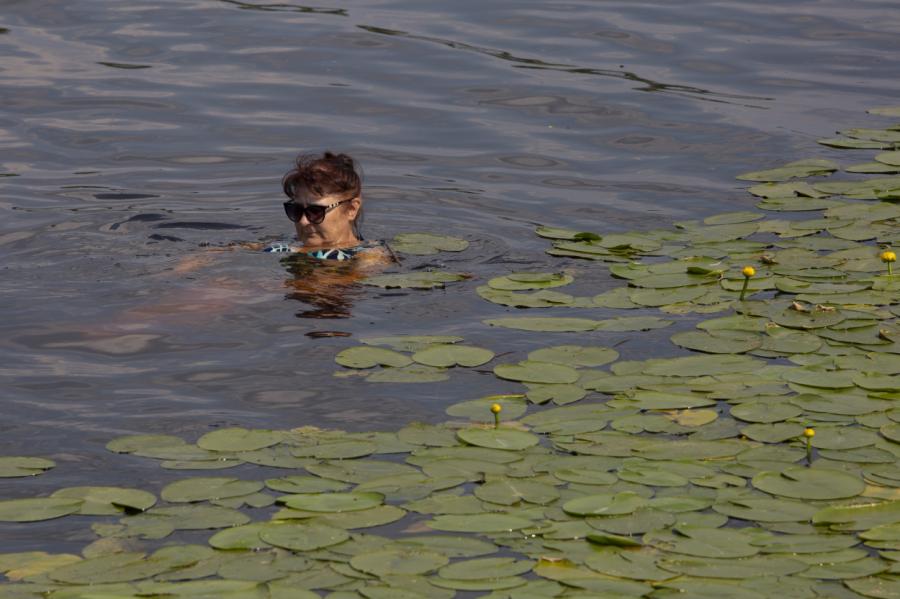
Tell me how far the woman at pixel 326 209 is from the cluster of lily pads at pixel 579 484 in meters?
1.67

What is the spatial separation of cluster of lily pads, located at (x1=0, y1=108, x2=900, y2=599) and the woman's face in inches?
72.6

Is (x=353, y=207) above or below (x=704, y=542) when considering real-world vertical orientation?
above

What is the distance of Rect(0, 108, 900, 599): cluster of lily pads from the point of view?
409 centimetres

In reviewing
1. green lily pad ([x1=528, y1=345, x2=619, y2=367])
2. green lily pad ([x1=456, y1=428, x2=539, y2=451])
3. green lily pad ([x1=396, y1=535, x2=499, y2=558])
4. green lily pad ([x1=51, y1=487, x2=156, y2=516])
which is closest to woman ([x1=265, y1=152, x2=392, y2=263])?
green lily pad ([x1=528, y1=345, x2=619, y2=367])

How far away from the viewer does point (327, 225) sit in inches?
324

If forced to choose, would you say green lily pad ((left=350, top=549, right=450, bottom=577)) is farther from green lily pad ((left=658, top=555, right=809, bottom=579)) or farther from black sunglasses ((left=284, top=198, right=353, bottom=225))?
black sunglasses ((left=284, top=198, right=353, bottom=225))

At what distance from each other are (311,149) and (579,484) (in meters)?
6.03

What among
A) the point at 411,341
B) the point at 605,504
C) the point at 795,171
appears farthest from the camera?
the point at 795,171

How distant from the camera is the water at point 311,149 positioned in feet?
19.6

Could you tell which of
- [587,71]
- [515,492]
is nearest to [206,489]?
[515,492]

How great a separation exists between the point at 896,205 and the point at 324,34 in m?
6.40

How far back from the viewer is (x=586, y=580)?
158 inches

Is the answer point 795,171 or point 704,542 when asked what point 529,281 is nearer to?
point 795,171

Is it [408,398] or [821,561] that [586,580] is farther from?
[408,398]
